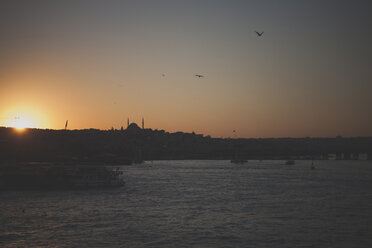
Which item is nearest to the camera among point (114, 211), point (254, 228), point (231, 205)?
point (254, 228)

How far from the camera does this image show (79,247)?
2875 centimetres

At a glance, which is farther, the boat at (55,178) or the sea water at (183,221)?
the boat at (55,178)

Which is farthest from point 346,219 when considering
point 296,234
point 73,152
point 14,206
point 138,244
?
point 73,152

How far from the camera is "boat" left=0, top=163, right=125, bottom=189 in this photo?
70.9 meters

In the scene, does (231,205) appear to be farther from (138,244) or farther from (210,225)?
(138,244)

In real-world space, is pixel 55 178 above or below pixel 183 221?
above

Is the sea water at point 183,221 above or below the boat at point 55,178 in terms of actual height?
below

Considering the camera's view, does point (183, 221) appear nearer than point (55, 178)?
Yes

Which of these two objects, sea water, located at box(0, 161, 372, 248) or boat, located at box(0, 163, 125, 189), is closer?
sea water, located at box(0, 161, 372, 248)

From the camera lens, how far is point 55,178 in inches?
2872

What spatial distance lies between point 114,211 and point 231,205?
46.3ft

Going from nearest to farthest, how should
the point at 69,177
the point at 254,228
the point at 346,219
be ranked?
1. the point at 254,228
2. the point at 346,219
3. the point at 69,177

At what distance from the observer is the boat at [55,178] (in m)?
70.9

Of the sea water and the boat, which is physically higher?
the boat
